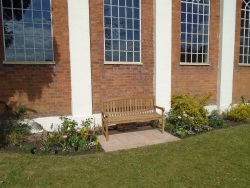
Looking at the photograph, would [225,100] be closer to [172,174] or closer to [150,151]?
[150,151]

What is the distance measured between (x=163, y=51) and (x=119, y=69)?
1.62 m

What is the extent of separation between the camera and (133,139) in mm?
5312

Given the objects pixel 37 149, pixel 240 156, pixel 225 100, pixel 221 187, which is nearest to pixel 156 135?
pixel 240 156

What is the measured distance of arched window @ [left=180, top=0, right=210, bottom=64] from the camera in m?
7.14

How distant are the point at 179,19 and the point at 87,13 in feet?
10.7

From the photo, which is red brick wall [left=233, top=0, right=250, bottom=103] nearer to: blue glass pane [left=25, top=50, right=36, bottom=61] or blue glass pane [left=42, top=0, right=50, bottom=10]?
blue glass pane [left=42, top=0, right=50, bottom=10]

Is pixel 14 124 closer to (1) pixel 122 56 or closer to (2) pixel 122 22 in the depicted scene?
(1) pixel 122 56

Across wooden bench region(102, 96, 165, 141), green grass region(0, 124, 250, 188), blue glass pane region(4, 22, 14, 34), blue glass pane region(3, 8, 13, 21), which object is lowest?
Result: green grass region(0, 124, 250, 188)

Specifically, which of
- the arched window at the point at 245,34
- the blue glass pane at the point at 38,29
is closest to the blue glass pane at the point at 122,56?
the blue glass pane at the point at 38,29

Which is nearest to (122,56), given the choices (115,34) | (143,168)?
(115,34)

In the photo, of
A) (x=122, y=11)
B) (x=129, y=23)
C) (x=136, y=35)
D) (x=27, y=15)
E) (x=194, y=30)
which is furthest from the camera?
(x=194, y=30)

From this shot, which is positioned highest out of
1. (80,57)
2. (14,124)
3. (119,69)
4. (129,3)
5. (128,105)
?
(129,3)

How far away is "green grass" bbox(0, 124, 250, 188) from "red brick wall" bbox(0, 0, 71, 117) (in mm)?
1734

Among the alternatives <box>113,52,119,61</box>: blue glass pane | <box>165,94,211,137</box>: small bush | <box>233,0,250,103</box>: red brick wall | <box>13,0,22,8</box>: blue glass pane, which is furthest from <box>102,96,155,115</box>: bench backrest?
<box>233,0,250,103</box>: red brick wall
